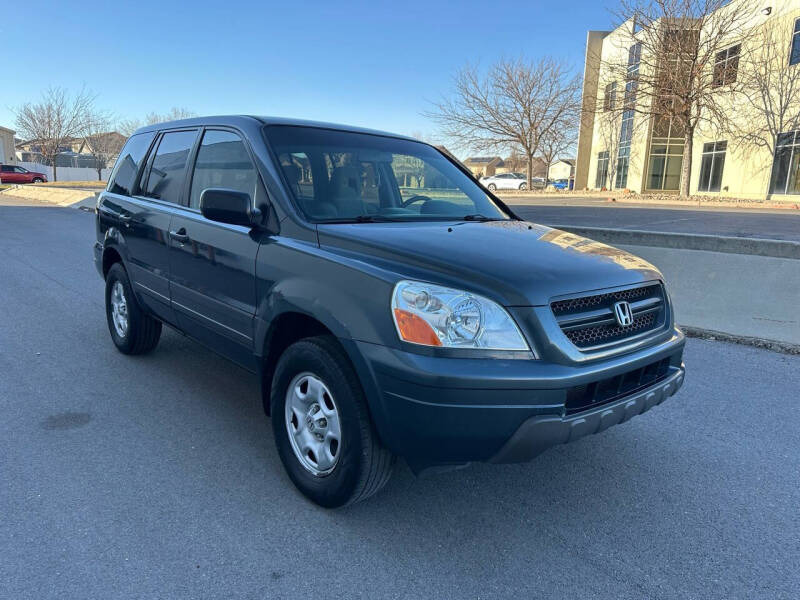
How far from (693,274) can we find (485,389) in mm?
4832

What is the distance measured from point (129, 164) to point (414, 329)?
371 cm

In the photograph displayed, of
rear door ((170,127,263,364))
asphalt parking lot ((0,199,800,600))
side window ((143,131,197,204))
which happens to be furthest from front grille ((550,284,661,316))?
side window ((143,131,197,204))

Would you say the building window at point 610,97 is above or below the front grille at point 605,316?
above

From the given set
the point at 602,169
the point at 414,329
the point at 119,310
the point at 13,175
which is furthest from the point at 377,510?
the point at 13,175

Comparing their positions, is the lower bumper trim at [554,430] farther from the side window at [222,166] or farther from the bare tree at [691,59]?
the bare tree at [691,59]

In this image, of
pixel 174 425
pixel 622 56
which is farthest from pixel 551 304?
pixel 622 56

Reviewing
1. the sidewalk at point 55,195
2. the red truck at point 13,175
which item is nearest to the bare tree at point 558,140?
the sidewalk at point 55,195

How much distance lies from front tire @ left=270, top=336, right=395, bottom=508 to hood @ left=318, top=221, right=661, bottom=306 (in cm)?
50

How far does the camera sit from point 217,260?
3.25m

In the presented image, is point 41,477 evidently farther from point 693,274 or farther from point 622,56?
point 622,56

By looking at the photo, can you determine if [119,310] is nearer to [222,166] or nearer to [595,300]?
[222,166]

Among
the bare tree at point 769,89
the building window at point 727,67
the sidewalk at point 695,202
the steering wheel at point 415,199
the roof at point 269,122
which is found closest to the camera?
the roof at point 269,122

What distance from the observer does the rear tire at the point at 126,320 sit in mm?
4500

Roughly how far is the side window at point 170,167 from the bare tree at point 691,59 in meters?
28.8
